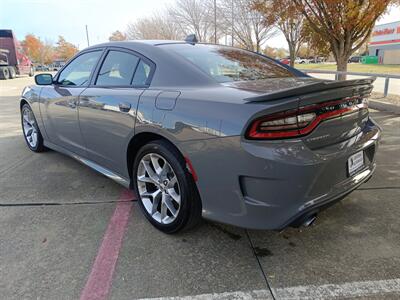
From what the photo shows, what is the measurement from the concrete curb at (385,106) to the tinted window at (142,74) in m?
6.94

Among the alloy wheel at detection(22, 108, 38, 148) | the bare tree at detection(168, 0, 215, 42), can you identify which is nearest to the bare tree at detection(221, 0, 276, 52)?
the bare tree at detection(168, 0, 215, 42)

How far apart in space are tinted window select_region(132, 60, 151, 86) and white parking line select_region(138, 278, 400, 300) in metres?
1.73

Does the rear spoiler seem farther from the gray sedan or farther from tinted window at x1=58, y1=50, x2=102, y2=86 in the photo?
tinted window at x1=58, y1=50, x2=102, y2=86

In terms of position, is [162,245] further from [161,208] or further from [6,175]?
[6,175]

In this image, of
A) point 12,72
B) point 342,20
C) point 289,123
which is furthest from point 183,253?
point 12,72

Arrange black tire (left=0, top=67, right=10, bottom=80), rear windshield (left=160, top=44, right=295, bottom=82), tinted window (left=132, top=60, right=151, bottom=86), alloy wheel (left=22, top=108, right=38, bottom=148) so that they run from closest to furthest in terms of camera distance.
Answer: rear windshield (left=160, top=44, right=295, bottom=82) < tinted window (left=132, top=60, right=151, bottom=86) < alloy wheel (left=22, top=108, right=38, bottom=148) < black tire (left=0, top=67, right=10, bottom=80)

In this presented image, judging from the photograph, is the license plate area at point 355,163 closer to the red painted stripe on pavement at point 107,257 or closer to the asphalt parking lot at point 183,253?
the asphalt parking lot at point 183,253

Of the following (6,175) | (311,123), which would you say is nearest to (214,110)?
(311,123)

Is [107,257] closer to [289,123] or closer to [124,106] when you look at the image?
[124,106]

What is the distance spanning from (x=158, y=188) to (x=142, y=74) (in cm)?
101

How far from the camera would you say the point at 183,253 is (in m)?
2.49

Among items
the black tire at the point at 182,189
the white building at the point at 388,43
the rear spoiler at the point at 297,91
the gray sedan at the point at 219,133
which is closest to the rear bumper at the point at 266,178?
the gray sedan at the point at 219,133

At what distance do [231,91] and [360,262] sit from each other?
59.2 inches

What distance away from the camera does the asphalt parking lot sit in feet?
6.91
